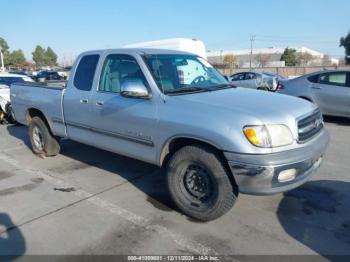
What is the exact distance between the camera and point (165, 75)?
4.07 meters

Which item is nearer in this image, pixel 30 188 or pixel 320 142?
pixel 320 142

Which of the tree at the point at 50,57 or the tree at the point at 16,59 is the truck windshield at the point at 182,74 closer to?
the tree at the point at 16,59

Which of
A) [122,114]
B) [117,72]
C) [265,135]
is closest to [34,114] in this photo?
[117,72]

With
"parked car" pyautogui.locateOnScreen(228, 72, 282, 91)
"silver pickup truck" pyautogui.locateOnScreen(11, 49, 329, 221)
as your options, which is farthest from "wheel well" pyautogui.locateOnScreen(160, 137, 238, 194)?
"parked car" pyautogui.locateOnScreen(228, 72, 282, 91)

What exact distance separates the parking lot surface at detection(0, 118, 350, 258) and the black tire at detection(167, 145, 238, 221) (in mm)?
182

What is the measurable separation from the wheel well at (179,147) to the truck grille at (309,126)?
0.82 m

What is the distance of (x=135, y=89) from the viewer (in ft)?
12.4

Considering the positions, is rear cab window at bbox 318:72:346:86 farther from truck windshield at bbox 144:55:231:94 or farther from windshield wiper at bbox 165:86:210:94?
windshield wiper at bbox 165:86:210:94

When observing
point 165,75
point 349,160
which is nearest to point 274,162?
point 165,75

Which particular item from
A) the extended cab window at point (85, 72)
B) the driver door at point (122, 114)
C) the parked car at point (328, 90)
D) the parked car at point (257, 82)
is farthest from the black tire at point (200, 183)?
the parked car at point (257, 82)

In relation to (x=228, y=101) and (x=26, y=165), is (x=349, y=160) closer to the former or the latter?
(x=228, y=101)

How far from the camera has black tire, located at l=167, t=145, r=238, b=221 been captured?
3355 mm

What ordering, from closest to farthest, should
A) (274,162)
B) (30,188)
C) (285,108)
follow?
1. (274,162)
2. (285,108)
3. (30,188)

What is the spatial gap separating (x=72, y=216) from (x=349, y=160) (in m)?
4.82
